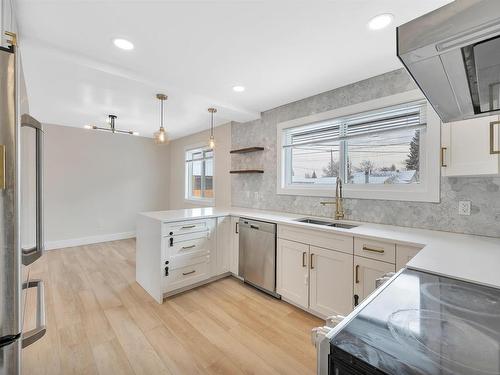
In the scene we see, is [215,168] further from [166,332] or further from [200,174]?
[166,332]

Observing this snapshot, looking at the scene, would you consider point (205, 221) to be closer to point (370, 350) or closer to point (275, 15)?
point (275, 15)

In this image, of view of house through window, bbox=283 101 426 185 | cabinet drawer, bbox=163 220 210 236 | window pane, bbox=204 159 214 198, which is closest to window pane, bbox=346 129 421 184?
view of house through window, bbox=283 101 426 185

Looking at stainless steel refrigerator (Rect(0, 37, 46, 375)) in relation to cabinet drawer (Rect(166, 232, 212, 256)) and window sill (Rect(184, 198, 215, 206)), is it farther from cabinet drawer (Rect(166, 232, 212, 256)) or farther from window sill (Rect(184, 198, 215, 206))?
window sill (Rect(184, 198, 215, 206))

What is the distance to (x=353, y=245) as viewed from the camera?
6.34 feet

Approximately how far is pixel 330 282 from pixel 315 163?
5.05 feet

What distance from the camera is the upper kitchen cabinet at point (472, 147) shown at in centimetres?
144

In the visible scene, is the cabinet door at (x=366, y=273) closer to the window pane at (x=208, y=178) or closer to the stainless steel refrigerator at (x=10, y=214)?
the stainless steel refrigerator at (x=10, y=214)

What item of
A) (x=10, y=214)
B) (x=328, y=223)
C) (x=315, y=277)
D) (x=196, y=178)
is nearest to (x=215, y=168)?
(x=196, y=178)

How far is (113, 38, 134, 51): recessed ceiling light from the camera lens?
72.8 inches

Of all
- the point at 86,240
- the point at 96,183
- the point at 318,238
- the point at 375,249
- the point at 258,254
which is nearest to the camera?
the point at 375,249

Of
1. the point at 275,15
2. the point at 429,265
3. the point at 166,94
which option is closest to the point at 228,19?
the point at 275,15

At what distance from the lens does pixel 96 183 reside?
502 cm

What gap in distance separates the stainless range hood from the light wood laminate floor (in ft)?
6.17

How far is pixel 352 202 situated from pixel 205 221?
1791 mm
